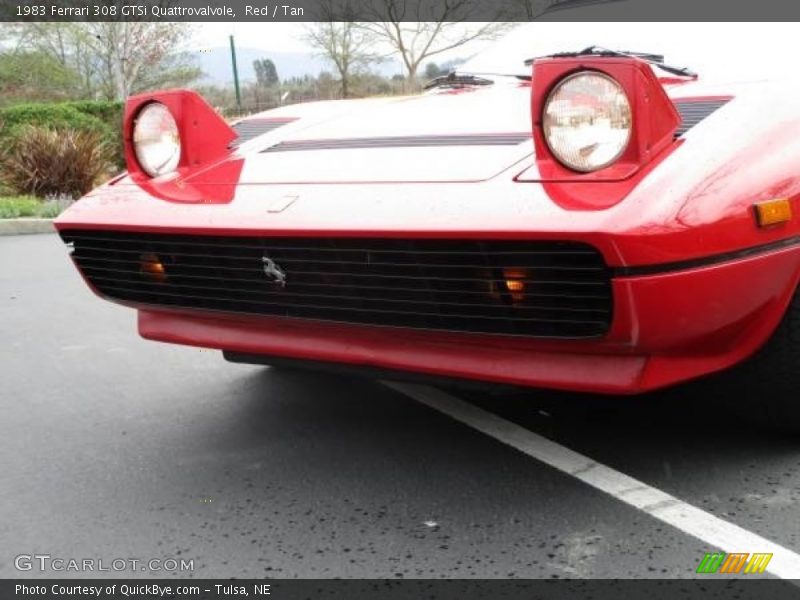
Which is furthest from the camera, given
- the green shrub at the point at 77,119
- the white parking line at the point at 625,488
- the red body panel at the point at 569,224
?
the green shrub at the point at 77,119

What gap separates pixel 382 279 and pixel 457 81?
149 cm

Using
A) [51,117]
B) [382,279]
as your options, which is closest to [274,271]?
[382,279]

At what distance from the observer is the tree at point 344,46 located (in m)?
19.5

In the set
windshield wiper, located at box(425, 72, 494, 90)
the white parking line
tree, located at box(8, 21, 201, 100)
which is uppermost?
tree, located at box(8, 21, 201, 100)

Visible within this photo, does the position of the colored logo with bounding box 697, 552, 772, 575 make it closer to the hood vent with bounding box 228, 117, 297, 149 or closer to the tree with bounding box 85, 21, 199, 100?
the hood vent with bounding box 228, 117, 297, 149

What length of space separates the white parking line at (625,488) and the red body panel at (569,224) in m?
0.35

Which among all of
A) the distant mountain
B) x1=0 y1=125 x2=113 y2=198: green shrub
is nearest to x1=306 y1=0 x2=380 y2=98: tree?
the distant mountain

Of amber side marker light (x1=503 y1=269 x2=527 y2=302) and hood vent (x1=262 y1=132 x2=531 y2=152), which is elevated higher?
hood vent (x1=262 y1=132 x2=531 y2=152)

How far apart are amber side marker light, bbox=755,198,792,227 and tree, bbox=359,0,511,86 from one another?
10.2m

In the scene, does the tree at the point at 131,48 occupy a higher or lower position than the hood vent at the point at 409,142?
higher

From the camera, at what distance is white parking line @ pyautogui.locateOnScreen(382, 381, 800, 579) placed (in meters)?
1.97

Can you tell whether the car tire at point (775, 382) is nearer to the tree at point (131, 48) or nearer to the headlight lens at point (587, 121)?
the headlight lens at point (587, 121)

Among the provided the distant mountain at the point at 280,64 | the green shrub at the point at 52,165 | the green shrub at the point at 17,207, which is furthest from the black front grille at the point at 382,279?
the distant mountain at the point at 280,64

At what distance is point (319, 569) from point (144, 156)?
1.56 meters
